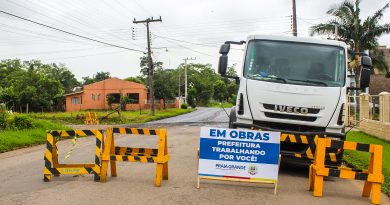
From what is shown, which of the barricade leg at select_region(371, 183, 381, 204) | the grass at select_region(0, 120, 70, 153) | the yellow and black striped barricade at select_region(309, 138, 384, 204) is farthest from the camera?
the grass at select_region(0, 120, 70, 153)


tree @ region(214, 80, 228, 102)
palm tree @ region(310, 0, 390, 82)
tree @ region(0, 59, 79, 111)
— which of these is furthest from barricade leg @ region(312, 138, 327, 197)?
tree @ region(214, 80, 228, 102)

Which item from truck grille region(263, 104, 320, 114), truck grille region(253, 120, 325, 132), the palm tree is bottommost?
truck grille region(253, 120, 325, 132)

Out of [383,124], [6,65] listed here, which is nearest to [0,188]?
[383,124]

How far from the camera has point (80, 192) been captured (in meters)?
7.82

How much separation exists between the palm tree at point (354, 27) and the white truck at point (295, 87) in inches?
1134

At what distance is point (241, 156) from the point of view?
28.0 ft

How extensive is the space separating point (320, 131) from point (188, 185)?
130 inches

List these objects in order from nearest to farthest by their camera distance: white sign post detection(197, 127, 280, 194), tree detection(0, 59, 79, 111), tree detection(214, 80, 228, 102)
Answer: white sign post detection(197, 127, 280, 194), tree detection(0, 59, 79, 111), tree detection(214, 80, 228, 102)

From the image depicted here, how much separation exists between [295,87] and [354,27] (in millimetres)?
30764

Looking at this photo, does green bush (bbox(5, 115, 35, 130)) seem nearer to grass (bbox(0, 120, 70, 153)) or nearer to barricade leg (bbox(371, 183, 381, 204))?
grass (bbox(0, 120, 70, 153))

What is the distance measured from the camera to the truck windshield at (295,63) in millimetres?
10195

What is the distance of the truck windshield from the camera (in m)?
10.2

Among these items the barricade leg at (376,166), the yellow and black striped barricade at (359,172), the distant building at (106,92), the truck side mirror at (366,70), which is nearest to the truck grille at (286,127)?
the truck side mirror at (366,70)

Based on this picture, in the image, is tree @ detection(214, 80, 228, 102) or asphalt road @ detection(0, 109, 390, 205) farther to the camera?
tree @ detection(214, 80, 228, 102)
